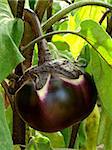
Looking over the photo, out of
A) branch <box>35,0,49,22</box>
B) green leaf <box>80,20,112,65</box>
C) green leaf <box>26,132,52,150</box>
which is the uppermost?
branch <box>35,0,49,22</box>

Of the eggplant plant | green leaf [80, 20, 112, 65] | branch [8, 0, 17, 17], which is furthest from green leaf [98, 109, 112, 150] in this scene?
branch [8, 0, 17, 17]

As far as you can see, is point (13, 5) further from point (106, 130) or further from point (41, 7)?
point (106, 130)

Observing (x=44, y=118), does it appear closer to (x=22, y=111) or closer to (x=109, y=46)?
(x=22, y=111)

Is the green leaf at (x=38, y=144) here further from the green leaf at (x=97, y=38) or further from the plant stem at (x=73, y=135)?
the green leaf at (x=97, y=38)

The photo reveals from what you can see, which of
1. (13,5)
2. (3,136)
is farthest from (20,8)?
(3,136)

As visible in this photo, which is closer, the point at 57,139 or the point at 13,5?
the point at 13,5

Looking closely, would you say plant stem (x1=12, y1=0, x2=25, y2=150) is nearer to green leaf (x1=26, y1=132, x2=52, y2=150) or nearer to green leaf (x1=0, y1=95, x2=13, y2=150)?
green leaf (x1=26, y1=132, x2=52, y2=150)

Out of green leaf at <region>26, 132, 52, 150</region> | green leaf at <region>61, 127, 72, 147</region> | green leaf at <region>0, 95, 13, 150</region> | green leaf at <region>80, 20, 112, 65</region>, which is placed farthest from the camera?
green leaf at <region>61, 127, 72, 147</region>

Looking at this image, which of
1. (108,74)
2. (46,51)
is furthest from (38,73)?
(108,74)
